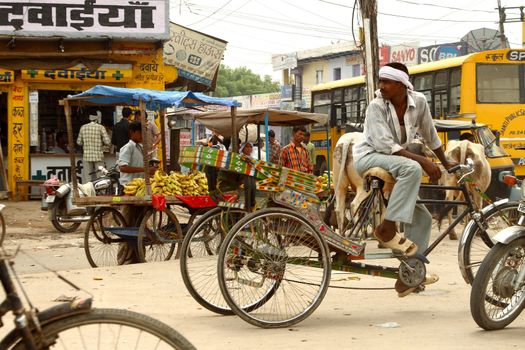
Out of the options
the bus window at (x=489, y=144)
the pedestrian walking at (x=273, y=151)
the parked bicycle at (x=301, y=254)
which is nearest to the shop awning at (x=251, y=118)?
the bus window at (x=489, y=144)

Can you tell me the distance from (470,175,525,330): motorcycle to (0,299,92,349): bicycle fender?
11.3ft

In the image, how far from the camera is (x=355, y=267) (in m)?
6.81

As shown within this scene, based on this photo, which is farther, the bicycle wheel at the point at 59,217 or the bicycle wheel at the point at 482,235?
the bicycle wheel at the point at 59,217

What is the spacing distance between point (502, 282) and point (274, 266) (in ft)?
4.99

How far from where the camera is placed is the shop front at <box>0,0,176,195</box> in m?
19.6

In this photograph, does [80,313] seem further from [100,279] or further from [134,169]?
[134,169]

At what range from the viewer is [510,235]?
6148mm

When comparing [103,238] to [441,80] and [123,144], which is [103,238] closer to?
[123,144]

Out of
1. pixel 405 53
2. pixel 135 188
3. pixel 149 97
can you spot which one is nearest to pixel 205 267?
pixel 135 188

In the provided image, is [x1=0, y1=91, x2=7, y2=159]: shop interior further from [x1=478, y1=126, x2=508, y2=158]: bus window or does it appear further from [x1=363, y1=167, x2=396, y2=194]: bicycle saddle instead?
[x1=363, y1=167, x2=396, y2=194]: bicycle saddle

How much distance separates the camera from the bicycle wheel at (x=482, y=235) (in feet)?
22.9

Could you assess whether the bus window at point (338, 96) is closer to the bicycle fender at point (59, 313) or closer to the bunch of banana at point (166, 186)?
the bunch of banana at point (166, 186)

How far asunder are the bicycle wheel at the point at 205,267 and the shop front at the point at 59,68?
12.8m

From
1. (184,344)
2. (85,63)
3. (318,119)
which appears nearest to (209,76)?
(85,63)
